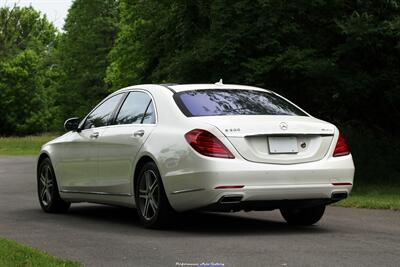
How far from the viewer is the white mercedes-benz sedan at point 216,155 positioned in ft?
27.3

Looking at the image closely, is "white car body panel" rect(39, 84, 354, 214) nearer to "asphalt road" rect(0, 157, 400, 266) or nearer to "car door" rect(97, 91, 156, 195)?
"car door" rect(97, 91, 156, 195)

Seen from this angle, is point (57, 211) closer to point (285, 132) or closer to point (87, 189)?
point (87, 189)

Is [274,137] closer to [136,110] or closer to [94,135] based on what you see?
[136,110]

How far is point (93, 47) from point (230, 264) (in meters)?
70.2

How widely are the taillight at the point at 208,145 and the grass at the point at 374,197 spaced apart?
4403mm

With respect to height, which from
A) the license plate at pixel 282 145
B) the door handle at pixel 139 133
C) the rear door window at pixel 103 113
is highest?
the rear door window at pixel 103 113

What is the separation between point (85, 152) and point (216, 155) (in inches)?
104

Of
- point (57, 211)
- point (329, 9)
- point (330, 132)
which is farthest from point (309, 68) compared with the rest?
point (330, 132)

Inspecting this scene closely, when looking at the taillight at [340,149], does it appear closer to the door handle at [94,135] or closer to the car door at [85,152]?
the car door at [85,152]

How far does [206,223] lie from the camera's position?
9.78 meters

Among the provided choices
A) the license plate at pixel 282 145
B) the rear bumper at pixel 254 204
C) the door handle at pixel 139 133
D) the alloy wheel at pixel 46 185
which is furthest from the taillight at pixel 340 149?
the alloy wheel at pixel 46 185

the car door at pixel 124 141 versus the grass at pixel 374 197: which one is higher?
the car door at pixel 124 141

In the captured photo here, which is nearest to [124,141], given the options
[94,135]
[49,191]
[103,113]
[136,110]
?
[136,110]

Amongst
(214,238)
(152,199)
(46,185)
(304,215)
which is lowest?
(304,215)
